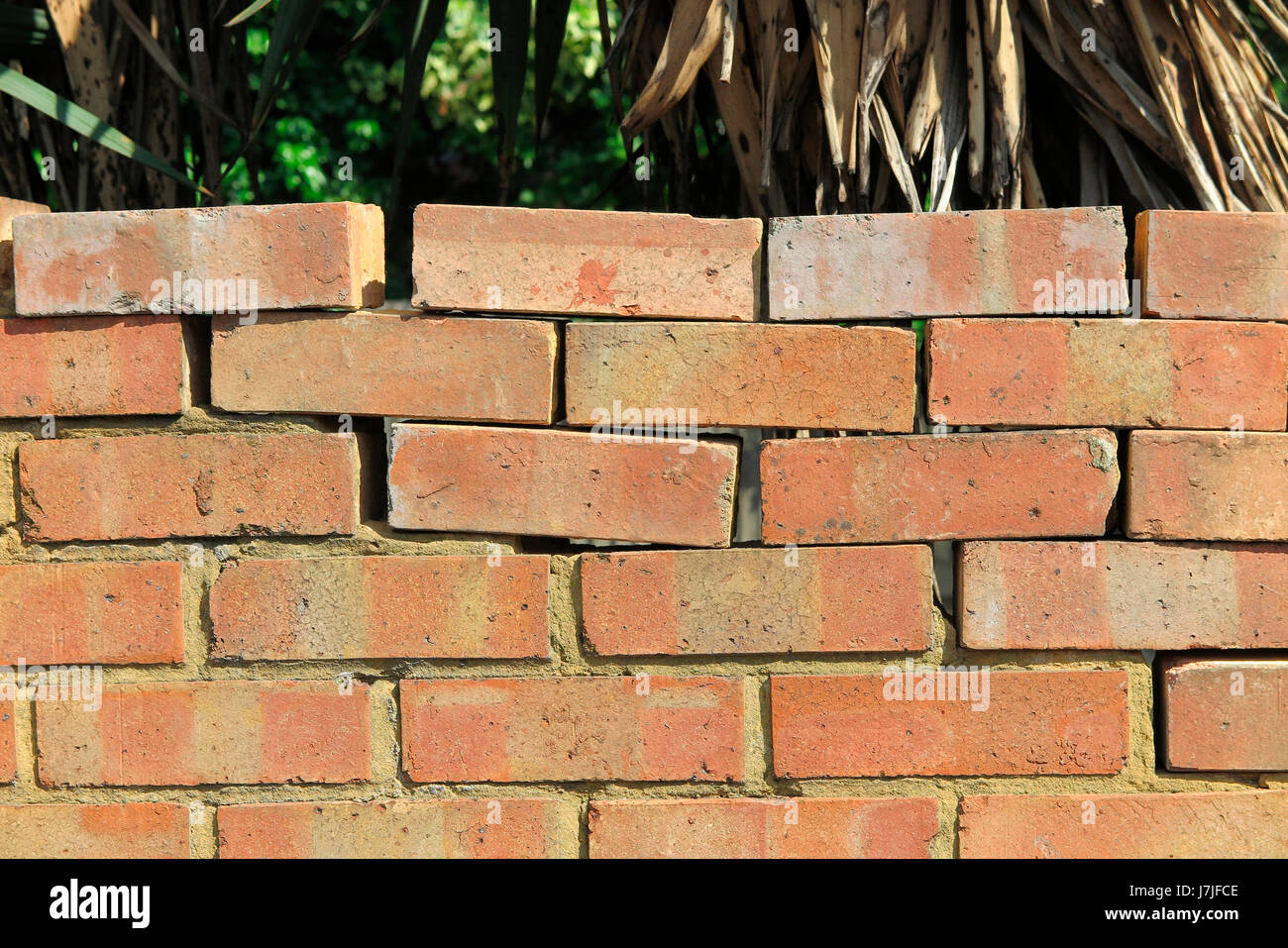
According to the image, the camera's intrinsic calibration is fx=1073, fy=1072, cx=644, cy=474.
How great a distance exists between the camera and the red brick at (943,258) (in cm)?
177

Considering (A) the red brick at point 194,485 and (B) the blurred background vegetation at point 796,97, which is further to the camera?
(B) the blurred background vegetation at point 796,97

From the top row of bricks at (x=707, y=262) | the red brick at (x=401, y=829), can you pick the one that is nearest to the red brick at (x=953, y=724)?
the red brick at (x=401, y=829)

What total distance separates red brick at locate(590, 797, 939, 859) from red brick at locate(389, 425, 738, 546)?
465mm

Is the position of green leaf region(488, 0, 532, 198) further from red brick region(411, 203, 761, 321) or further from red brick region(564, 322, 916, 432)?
red brick region(564, 322, 916, 432)

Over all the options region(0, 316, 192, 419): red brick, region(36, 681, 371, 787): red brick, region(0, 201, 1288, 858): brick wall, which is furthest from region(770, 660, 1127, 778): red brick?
region(0, 316, 192, 419): red brick

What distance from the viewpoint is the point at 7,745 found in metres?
1.86

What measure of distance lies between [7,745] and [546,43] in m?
1.74

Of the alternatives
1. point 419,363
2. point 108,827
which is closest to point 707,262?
point 419,363

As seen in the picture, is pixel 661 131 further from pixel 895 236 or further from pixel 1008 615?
pixel 1008 615

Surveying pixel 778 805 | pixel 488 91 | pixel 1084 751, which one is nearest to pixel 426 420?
pixel 778 805

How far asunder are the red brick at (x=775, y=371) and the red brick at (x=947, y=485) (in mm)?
51

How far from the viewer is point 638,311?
5.86 feet

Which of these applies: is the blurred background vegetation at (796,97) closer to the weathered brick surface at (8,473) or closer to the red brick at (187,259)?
the red brick at (187,259)

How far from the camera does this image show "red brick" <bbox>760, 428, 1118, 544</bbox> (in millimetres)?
1784
